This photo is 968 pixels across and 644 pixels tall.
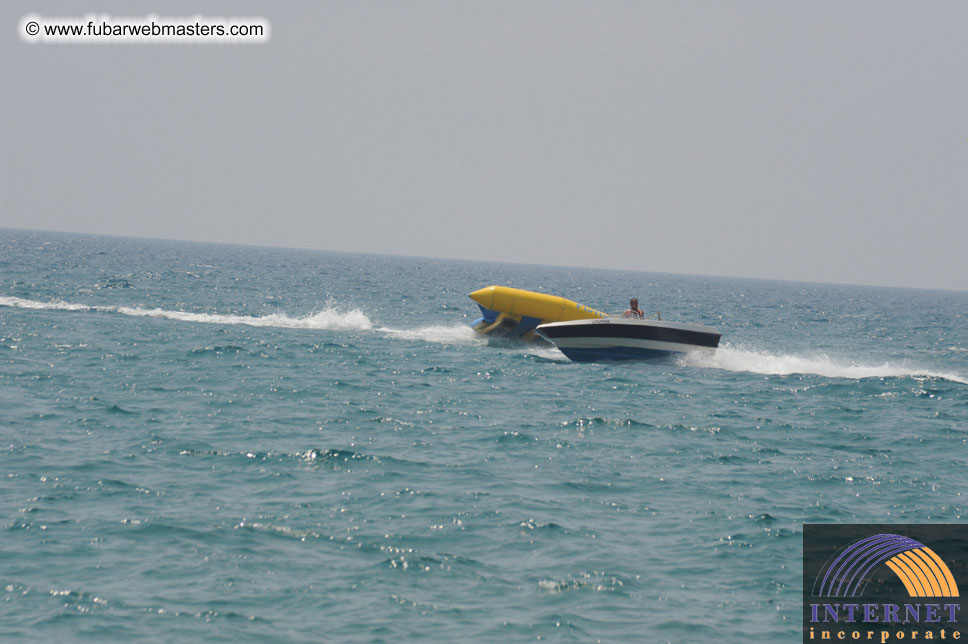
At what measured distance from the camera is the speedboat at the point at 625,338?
2302 centimetres

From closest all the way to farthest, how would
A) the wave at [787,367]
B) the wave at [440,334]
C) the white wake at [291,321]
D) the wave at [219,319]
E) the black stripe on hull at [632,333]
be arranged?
the black stripe on hull at [632,333]
the wave at [787,367]
the wave at [440,334]
the white wake at [291,321]
the wave at [219,319]

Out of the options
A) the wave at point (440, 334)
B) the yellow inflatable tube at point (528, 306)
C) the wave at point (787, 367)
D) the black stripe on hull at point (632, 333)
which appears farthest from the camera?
the wave at point (440, 334)

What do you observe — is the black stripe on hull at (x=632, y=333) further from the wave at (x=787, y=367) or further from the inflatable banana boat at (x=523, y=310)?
the inflatable banana boat at (x=523, y=310)

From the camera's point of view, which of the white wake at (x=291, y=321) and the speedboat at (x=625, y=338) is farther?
the white wake at (x=291, y=321)

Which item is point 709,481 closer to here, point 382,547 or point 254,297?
point 382,547

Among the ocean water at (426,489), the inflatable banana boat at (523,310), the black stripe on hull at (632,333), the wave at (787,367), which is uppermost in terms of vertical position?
the inflatable banana boat at (523,310)

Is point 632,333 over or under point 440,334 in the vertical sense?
over

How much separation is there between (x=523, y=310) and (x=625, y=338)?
3.78 metres

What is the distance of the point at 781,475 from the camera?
1273cm

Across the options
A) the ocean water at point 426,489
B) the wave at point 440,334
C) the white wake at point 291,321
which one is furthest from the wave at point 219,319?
the ocean water at point 426,489

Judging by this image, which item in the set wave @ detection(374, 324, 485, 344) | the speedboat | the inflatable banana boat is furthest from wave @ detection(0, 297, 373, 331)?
the speedboat

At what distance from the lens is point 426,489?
10914mm

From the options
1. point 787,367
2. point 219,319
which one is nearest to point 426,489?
point 787,367

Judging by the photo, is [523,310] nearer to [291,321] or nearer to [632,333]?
[632,333]
